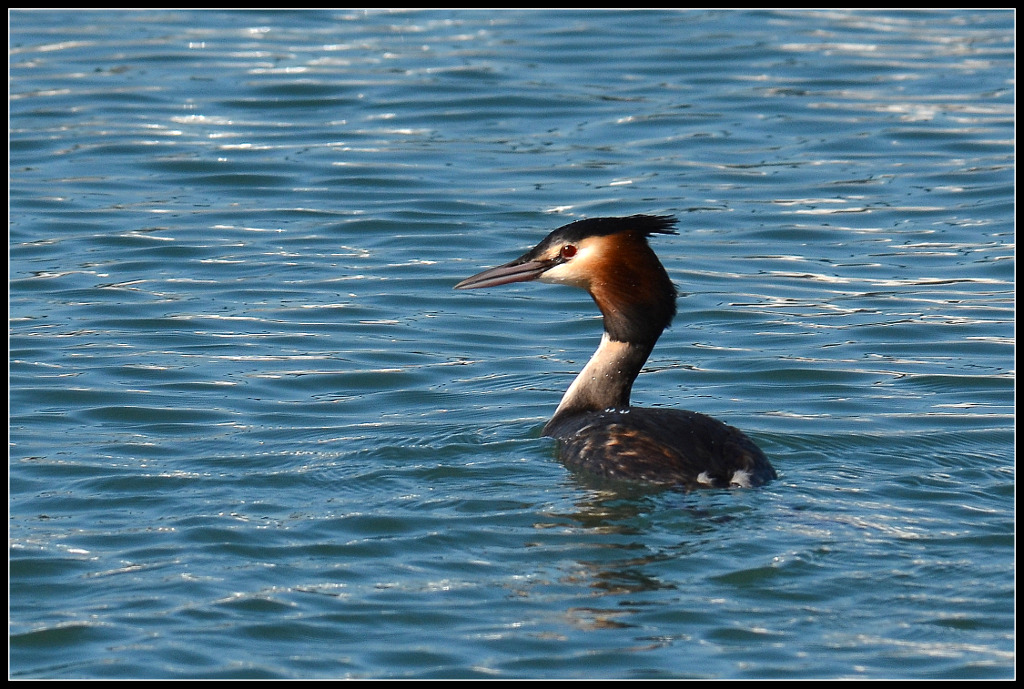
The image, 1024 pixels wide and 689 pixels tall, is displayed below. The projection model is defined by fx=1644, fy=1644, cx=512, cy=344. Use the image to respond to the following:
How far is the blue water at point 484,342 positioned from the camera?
5.80 meters

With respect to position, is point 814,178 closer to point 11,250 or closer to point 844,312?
point 844,312

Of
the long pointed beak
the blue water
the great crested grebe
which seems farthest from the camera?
the long pointed beak

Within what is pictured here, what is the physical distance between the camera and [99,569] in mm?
6281

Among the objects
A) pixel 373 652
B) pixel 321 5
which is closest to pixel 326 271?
pixel 373 652

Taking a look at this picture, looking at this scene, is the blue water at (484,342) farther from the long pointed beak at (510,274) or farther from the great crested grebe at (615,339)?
the long pointed beak at (510,274)

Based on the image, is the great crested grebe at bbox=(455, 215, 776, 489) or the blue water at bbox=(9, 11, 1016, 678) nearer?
the blue water at bbox=(9, 11, 1016, 678)

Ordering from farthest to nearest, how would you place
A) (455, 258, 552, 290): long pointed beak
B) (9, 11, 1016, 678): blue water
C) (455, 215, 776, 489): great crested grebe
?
(455, 258, 552, 290): long pointed beak
(455, 215, 776, 489): great crested grebe
(9, 11, 1016, 678): blue water

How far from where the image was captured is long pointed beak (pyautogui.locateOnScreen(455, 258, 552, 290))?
27.1ft

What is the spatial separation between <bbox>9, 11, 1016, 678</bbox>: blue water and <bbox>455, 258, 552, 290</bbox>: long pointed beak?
27.6 inches

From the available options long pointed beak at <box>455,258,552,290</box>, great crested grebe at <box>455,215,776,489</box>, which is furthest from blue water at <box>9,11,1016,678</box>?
long pointed beak at <box>455,258,552,290</box>

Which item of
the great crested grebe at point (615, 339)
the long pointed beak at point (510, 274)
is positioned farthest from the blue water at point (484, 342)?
the long pointed beak at point (510, 274)

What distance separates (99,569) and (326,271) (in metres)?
5.24

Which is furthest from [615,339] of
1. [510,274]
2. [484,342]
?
[484,342]

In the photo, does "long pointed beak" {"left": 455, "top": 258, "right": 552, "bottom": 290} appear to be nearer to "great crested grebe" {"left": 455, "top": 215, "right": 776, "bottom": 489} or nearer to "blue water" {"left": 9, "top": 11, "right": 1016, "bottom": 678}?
"great crested grebe" {"left": 455, "top": 215, "right": 776, "bottom": 489}
